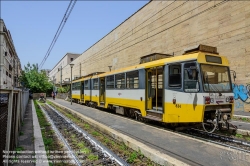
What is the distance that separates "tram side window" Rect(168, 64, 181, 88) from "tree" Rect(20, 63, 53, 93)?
44.8 m

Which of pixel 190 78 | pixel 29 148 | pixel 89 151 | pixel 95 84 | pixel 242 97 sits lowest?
pixel 89 151

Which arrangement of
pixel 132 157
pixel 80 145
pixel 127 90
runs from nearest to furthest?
pixel 132 157 < pixel 80 145 < pixel 127 90

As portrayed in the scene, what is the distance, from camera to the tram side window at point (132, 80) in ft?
36.1

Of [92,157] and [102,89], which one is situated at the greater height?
[102,89]

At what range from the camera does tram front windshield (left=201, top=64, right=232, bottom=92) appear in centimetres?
758

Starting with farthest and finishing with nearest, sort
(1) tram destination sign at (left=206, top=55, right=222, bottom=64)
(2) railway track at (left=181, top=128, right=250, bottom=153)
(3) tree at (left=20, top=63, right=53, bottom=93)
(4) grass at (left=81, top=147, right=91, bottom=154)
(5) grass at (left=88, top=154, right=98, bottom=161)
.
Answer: (3) tree at (left=20, top=63, right=53, bottom=93), (1) tram destination sign at (left=206, top=55, right=222, bottom=64), (2) railway track at (left=181, top=128, right=250, bottom=153), (4) grass at (left=81, top=147, right=91, bottom=154), (5) grass at (left=88, top=154, right=98, bottom=161)

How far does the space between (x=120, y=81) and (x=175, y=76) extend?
531 centimetres

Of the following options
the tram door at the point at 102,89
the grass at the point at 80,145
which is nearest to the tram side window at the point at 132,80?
the grass at the point at 80,145

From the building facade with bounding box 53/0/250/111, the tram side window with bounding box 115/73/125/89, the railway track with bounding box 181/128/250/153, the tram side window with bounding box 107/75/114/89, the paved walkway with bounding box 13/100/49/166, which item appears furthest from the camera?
the building facade with bounding box 53/0/250/111

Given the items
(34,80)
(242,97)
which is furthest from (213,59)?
(34,80)

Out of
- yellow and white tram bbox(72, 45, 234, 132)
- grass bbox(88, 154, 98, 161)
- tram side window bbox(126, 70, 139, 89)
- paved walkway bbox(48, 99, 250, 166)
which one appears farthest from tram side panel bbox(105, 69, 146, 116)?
grass bbox(88, 154, 98, 161)

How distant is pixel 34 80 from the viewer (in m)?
47.7

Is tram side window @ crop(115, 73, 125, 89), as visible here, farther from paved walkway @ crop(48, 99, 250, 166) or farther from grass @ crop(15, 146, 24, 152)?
grass @ crop(15, 146, 24, 152)

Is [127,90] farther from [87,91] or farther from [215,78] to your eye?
[87,91]
